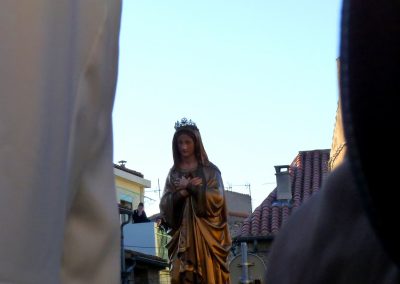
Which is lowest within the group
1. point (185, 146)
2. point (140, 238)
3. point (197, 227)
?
point (197, 227)

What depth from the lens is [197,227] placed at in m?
7.37

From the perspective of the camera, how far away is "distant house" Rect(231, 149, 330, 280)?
26.8m

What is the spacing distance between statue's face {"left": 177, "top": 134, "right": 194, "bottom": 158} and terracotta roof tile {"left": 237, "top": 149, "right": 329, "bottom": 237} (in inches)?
701

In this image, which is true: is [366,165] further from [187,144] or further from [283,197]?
[283,197]

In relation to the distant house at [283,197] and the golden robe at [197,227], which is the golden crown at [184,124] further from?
the distant house at [283,197]

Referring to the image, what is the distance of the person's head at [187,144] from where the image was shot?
7453 mm

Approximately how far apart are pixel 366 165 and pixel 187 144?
6.84 metres

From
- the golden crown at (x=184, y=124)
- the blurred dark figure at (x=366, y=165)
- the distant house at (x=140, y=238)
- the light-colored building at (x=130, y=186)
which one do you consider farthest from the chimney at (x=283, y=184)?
the blurred dark figure at (x=366, y=165)

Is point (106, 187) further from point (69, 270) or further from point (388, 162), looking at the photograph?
point (388, 162)

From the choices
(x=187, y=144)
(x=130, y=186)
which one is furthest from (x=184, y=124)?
(x=130, y=186)

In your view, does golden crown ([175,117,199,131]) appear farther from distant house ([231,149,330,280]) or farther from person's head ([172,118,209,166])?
distant house ([231,149,330,280])

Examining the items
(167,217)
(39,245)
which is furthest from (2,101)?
(167,217)

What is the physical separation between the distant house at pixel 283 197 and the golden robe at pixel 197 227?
17568 mm

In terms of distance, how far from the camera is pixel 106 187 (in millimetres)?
1379
